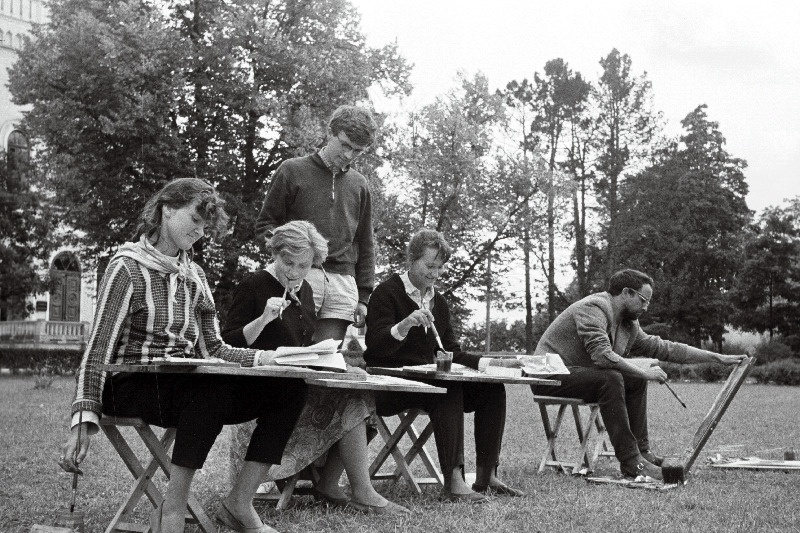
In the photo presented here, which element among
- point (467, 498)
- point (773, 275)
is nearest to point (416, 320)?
point (467, 498)

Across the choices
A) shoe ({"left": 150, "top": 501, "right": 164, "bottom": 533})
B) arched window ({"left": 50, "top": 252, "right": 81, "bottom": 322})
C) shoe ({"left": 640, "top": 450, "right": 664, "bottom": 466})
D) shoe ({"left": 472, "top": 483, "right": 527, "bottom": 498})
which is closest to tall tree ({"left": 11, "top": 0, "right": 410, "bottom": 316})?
arched window ({"left": 50, "top": 252, "right": 81, "bottom": 322})

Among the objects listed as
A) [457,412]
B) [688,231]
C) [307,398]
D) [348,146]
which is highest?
[688,231]

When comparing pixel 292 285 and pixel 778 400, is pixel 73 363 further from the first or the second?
pixel 292 285

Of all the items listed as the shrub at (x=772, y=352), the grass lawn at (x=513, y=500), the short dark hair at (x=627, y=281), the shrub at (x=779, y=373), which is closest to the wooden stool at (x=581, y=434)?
the grass lawn at (x=513, y=500)

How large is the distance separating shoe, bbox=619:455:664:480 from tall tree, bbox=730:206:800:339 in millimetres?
28829

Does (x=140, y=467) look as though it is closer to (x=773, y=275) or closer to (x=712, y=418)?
(x=712, y=418)

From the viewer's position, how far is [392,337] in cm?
525

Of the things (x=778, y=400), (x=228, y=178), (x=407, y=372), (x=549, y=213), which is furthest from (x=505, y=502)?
(x=549, y=213)

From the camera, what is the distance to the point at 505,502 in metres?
5.07

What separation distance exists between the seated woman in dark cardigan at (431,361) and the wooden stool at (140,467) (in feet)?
5.24

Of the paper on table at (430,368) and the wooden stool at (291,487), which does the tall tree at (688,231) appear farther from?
the wooden stool at (291,487)

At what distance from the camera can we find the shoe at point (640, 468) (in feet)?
19.7

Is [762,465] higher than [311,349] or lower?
lower

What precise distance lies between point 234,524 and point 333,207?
2.09m
